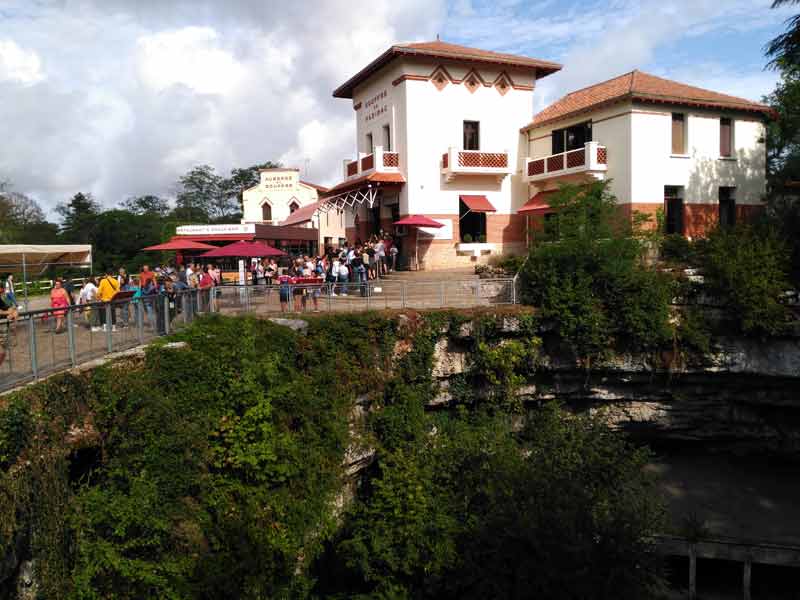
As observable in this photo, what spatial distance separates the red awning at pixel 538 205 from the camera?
2539cm

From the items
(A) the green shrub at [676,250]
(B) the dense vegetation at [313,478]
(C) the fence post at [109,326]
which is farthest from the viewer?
(A) the green shrub at [676,250]

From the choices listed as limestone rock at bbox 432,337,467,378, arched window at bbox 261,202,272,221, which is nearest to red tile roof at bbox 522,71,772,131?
limestone rock at bbox 432,337,467,378

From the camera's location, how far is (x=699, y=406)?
20312 millimetres

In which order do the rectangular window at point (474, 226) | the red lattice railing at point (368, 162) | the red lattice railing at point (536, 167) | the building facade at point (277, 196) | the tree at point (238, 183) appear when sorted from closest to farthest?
the red lattice railing at point (536, 167), the red lattice railing at point (368, 162), the rectangular window at point (474, 226), the building facade at point (277, 196), the tree at point (238, 183)

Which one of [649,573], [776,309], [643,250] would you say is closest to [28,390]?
[649,573]

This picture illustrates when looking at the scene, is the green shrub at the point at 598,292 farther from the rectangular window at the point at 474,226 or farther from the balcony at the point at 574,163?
the rectangular window at the point at 474,226

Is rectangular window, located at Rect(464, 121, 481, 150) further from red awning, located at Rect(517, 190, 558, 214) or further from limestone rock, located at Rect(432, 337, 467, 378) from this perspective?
limestone rock, located at Rect(432, 337, 467, 378)

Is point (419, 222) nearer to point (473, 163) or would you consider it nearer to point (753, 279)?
point (473, 163)

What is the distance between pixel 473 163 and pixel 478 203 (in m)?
1.87

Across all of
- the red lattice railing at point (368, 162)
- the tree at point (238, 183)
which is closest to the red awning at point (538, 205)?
the red lattice railing at point (368, 162)

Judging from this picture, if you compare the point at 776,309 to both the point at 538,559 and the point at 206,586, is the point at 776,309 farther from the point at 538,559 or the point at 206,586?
the point at 206,586

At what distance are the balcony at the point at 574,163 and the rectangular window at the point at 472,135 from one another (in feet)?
9.12

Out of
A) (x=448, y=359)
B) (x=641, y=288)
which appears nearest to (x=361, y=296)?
(x=448, y=359)

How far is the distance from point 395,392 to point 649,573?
7.97 m
